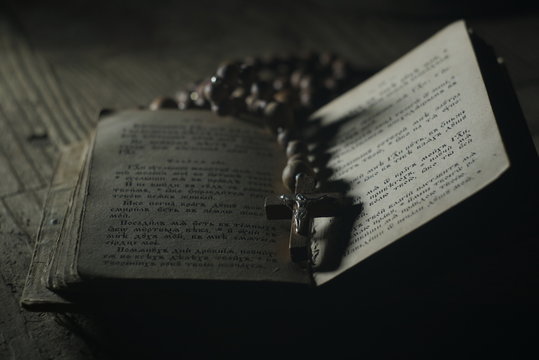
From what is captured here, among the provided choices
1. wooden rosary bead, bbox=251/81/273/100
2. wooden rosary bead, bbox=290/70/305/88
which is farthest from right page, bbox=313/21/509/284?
wooden rosary bead, bbox=290/70/305/88

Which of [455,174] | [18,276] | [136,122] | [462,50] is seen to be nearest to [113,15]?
[136,122]

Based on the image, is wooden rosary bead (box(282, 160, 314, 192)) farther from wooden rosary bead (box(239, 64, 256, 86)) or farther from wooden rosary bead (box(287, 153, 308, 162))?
wooden rosary bead (box(239, 64, 256, 86))

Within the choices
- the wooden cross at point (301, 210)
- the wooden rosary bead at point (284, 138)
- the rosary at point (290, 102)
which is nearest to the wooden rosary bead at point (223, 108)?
the rosary at point (290, 102)

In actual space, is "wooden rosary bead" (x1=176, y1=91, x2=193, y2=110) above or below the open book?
above

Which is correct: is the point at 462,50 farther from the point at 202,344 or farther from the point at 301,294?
the point at 202,344

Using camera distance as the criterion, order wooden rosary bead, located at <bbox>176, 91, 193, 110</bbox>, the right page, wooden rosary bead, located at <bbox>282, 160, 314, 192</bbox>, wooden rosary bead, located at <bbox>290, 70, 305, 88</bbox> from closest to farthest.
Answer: the right page
wooden rosary bead, located at <bbox>282, 160, 314, 192</bbox>
wooden rosary bead, located at <bbox>176, 91, 193, 110</bbox>
wooden rosary bead, located at <bbox>290, 70, 305, 88</bbox>

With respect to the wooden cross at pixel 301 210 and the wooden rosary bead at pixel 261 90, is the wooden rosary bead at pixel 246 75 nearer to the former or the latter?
the wooden rosary bead at pixel 261 90
